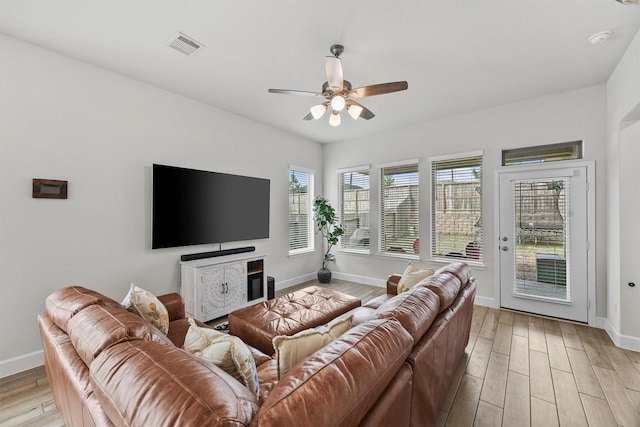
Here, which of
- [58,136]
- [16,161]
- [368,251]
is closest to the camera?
[16,161]

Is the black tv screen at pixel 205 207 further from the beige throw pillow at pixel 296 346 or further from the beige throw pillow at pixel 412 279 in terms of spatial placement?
the beige throw pillow at pixel 296 346

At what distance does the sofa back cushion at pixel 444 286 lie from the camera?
6.00 feet

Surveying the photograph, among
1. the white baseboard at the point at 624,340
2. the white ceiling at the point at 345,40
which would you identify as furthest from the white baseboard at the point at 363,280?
the white ceiling at the point at 345,40

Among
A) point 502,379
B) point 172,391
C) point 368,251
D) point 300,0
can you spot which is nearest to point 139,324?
point 172,391

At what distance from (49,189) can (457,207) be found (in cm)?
488

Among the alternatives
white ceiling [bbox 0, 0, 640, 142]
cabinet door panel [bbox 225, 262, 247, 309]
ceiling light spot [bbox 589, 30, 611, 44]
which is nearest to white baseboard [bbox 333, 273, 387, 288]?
cabinet door panel [bbox 225, 262, 247, 309]

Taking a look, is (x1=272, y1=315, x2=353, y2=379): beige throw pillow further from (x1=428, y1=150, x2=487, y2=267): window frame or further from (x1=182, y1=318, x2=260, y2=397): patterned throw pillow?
(x1=428, y1=150, x2=487, y2=267): window frame

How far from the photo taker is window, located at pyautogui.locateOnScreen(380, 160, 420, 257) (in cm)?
471

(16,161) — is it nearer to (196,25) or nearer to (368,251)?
(196,25)

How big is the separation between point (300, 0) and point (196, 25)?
0.89 meters

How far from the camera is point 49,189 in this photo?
2547 millimetres

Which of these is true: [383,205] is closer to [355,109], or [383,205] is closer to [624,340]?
[355,109]

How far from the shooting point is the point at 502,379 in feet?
7.41

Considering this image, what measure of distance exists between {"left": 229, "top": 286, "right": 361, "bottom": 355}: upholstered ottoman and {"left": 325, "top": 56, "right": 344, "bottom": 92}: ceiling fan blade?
6.68 ft
